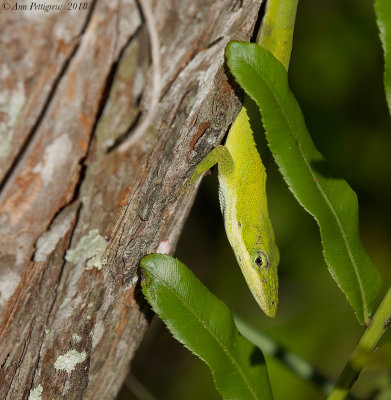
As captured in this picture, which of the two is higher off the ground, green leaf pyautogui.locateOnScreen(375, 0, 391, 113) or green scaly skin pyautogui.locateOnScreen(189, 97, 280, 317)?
green leaf pyautogui.locateOnScreen(375, 0, 391, 113)

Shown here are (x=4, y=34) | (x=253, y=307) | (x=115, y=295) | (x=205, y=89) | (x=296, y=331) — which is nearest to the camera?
(x=4, y=34)

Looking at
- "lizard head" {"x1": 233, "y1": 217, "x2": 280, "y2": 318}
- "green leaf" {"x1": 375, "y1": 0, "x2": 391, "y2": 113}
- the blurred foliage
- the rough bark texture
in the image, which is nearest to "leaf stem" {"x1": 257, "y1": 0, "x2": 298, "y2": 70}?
the rough bark texture

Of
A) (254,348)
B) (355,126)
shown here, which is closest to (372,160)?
(355,126)

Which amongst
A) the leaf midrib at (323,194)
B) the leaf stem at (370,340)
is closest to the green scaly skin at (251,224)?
the leaf midrib at (323,194)

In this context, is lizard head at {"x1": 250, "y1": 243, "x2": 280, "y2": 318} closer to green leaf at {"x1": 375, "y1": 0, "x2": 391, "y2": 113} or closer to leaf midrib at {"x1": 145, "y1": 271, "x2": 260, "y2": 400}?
leaf midrib at {"x1": 145, "y1": 271, "x2": 260, "y2": 400}

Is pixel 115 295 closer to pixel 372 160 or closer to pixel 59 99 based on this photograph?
pixel 59 99

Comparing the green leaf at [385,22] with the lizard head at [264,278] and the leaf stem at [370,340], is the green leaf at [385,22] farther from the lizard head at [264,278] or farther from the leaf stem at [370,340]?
the lizard head at [264,278]
